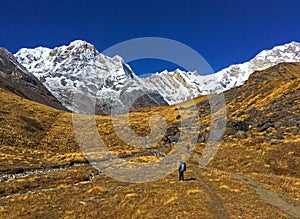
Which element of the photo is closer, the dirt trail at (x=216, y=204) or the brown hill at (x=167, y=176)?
the dirt trail at (x=216, y=204)

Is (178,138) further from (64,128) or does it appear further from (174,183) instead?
(174,183)

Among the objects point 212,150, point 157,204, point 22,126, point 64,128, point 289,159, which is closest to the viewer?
point 157,204

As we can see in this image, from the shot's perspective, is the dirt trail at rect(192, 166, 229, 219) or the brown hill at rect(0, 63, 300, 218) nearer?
the dirt trail at rect(192, 166, 229, 219)

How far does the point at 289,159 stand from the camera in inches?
1594

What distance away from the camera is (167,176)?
35.6m

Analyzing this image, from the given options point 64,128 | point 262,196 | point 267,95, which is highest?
point 267,95

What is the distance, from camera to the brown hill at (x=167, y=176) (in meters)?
21.1

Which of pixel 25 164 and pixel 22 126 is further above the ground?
pixel 22 126

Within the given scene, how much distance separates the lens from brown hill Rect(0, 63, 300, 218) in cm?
2114

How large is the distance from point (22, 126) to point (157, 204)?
6845 cm

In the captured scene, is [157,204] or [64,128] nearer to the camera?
[157,204]

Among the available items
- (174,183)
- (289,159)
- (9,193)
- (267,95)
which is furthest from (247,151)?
(267,95)

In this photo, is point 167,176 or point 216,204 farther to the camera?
point 167,176

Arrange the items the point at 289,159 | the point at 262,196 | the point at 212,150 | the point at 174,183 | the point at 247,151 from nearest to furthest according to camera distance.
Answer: the point at 262,196 → the point at 174,183 → the point at 289,159 → the point at 247,151 → the point at 212,150
